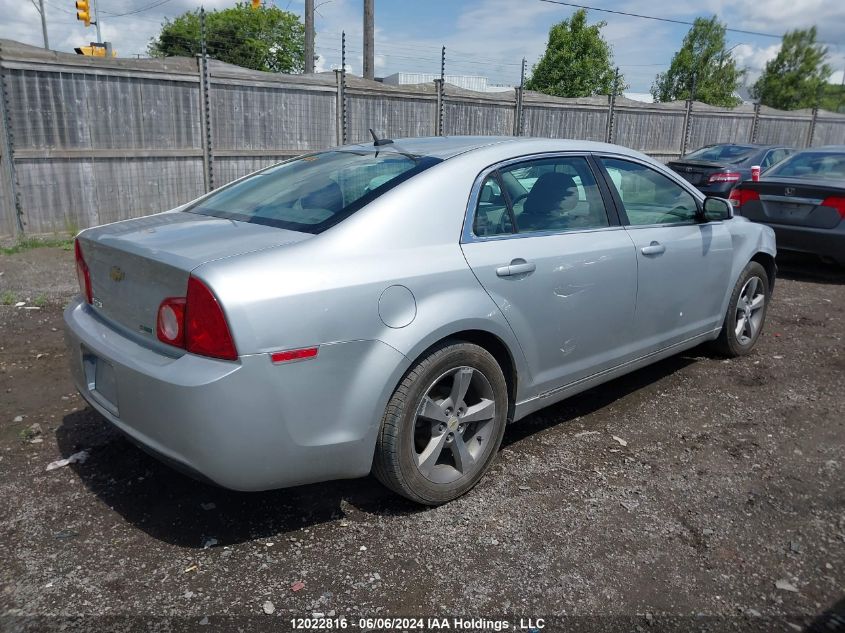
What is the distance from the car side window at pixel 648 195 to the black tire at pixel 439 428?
5.00ft

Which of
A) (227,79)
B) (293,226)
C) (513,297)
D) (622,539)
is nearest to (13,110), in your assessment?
(227,79)

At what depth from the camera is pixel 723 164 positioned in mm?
11992

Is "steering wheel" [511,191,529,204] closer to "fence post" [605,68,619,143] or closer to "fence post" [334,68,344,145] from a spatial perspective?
"fence post" [334,68,344,145]

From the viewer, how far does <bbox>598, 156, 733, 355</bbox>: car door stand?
4.07 meters

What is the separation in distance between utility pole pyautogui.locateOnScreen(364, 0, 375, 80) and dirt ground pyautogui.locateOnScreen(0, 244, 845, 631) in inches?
606

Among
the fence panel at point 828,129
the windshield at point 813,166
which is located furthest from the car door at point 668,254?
the fence panel at point 828,129

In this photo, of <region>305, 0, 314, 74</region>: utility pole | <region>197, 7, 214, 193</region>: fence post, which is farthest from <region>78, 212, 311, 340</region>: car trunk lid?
<region>305, 0, 314, 74</region>: utility pole

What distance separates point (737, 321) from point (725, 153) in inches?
345

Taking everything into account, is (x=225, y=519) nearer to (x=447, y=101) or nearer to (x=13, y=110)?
(x=13, y=110)

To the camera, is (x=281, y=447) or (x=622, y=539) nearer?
(x=281, y=447)

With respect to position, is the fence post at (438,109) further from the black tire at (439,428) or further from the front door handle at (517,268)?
the black tire at (439,428)

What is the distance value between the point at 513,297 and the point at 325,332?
3.42 feet

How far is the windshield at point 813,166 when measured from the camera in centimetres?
826

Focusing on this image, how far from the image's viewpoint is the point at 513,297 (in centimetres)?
327
